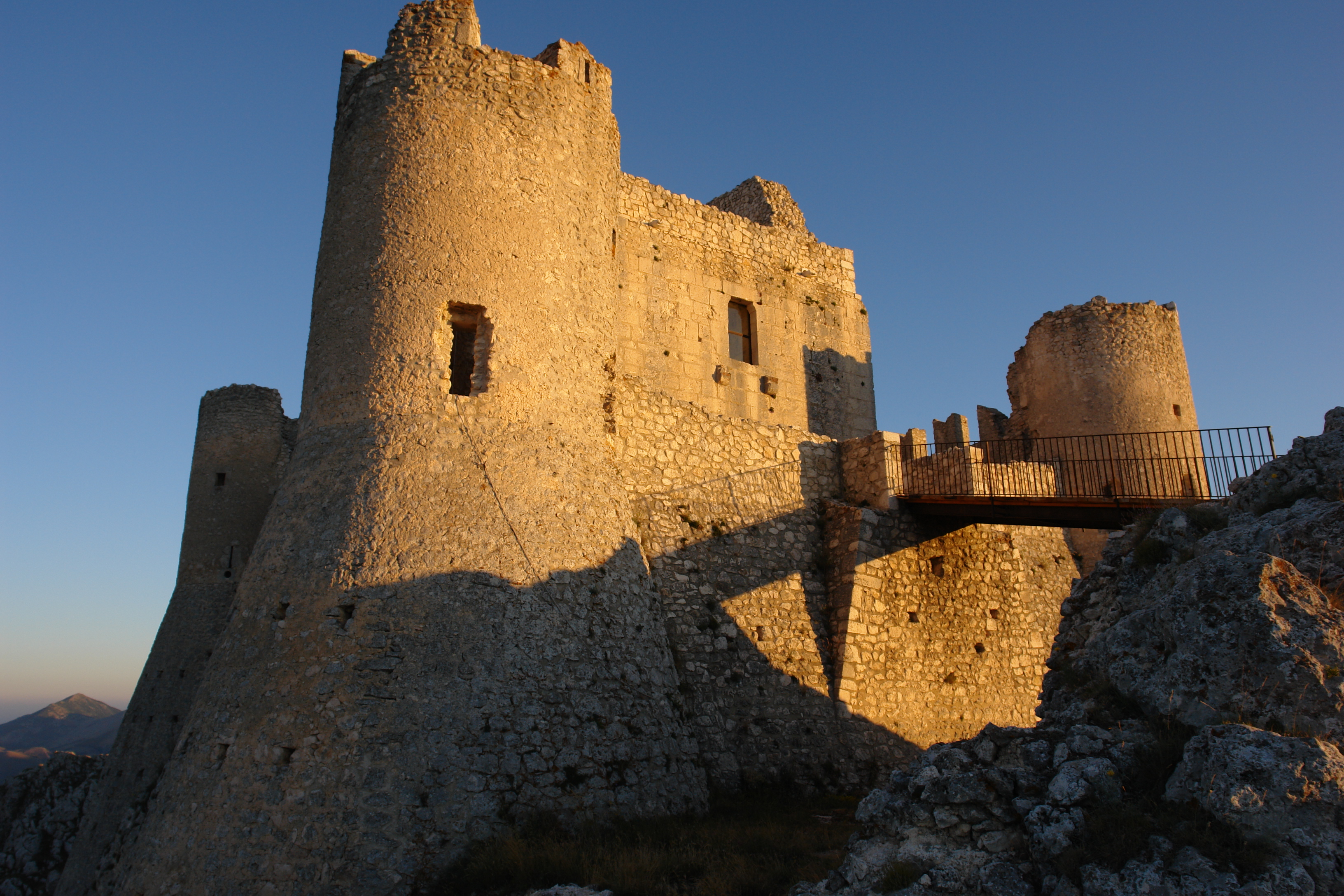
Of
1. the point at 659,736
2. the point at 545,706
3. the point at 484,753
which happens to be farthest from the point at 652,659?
the point at 484,753

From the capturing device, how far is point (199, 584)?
47.7 ft

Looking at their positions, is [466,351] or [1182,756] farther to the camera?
[466,351]

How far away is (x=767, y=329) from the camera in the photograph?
16.1 meters

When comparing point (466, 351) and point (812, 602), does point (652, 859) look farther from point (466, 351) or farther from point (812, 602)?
point (466, 351)

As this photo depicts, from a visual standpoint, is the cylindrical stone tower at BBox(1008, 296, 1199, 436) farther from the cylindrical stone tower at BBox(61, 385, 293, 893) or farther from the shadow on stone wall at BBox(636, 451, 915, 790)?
the cylindrical stone tower at BBox(61, 385, 293, 893)

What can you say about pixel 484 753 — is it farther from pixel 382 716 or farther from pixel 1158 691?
pixel 1158 691

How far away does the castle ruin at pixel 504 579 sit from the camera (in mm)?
7250

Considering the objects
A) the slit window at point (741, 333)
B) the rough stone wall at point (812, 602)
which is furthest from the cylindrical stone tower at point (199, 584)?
the slit window at point (741, 333)

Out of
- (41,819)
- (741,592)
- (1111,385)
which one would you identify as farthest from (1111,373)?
(41,819)

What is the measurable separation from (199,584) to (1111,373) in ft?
59.1

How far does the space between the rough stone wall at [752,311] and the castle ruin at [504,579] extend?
28 centimetres

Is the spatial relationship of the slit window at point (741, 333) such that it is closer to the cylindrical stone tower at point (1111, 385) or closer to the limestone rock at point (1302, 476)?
the cylindrical stone tower at point (1111, 385)

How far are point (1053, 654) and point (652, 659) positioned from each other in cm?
381

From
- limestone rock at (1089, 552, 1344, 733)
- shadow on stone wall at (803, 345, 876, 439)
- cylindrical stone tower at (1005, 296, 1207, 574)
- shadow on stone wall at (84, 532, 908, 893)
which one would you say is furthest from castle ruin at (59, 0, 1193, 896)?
cylindrical stone tower at (1005, 296, 1207, 574)
